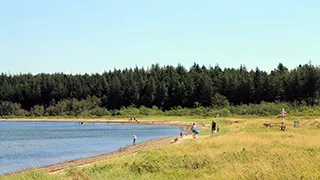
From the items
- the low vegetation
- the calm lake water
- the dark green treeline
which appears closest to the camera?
the calm lake water

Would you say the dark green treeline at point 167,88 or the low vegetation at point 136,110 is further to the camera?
the dark green treeline at point 167,88

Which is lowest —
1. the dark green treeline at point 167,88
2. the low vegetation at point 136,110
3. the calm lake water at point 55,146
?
the calm lake water at point 55,146

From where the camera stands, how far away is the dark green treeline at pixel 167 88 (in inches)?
4828

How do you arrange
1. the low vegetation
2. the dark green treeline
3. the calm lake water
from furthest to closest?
the dark green treeline < the low vegetation < the calm lake water

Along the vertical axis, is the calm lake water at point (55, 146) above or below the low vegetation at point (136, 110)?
below

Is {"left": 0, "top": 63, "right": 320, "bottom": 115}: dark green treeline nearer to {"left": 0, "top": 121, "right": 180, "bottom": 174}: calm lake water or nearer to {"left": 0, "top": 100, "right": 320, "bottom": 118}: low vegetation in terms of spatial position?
{"left": 0, "top": 100, "right": 320, "bottom": 118}: low vegetation

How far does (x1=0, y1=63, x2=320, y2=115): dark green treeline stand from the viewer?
123 meters

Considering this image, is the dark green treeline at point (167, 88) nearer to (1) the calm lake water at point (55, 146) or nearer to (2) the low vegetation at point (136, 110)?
(2) the low vegetation at point (136, 110)

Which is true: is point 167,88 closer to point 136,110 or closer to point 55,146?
point 136,110

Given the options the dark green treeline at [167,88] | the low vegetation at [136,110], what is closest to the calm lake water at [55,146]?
the low vegetation at [136,110]

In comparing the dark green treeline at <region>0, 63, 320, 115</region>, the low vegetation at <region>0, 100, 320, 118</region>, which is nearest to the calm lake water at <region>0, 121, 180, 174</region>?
the low vegetation at <region>0, 100, 320, 118</region>

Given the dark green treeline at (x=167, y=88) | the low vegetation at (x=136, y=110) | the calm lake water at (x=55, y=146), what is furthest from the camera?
the dark green treeline at (x=167, y=88)

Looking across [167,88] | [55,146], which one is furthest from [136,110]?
[55,146]

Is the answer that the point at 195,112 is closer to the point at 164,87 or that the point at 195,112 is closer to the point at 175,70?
the point at 164,87
